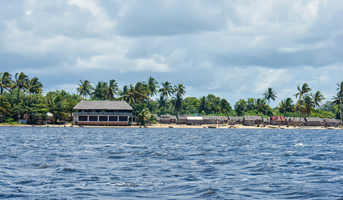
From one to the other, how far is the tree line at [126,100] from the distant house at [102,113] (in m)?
3.65

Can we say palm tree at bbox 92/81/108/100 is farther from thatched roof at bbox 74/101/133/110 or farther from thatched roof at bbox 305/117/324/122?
thatched roof at bbox 305/117/324/122

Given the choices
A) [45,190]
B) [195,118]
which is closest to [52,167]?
[45,190]

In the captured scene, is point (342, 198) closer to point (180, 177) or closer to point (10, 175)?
point (180, 177)

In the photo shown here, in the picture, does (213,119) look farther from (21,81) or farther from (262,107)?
(21,81)

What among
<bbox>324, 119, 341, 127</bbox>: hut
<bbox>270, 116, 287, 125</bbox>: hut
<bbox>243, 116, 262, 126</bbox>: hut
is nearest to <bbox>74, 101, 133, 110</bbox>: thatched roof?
<bbox>243, 116, 262, 126</bbox>: hut

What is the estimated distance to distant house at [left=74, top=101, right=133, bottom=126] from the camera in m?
105

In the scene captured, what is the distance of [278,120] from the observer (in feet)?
449

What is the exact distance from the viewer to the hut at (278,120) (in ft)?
449

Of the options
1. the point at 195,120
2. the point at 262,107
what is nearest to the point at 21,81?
the point at 195,120

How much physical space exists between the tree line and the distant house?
3.65 m

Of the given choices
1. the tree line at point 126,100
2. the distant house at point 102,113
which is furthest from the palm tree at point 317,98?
the distant house at point 102,113

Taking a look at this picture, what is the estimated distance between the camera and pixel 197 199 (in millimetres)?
14766

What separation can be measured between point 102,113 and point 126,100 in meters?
15.1

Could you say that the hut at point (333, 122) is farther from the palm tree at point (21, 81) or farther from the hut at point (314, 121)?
the palm tree at point (21, 81)
